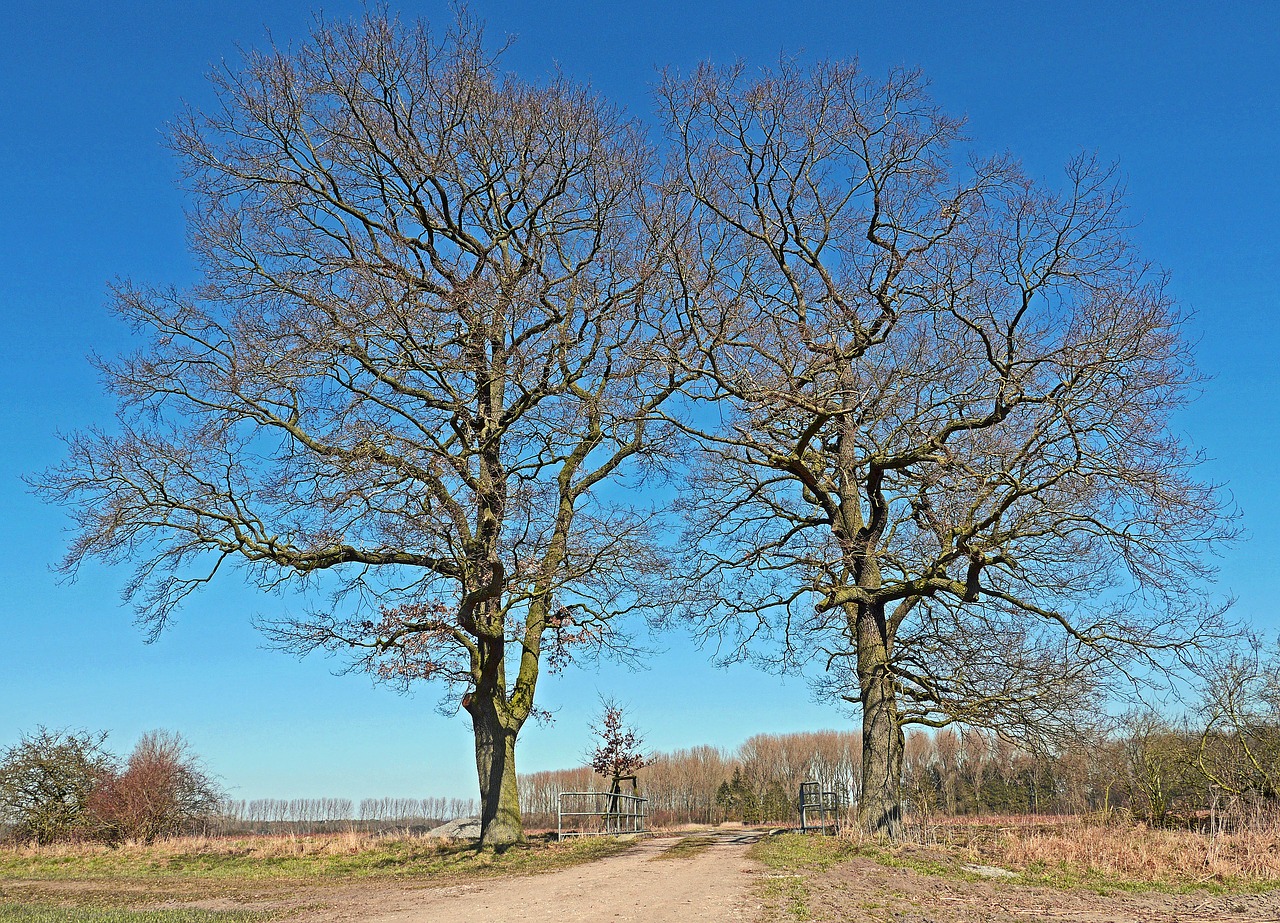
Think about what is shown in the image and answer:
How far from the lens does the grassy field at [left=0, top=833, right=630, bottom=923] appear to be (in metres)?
10.8

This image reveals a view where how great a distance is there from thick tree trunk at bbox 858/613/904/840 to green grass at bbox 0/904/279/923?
33.0ft

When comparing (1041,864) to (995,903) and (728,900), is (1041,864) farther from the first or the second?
(728,900)

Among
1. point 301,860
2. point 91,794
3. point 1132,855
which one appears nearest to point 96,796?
point 91,794

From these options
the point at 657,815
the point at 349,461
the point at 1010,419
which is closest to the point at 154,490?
the point at 349,461

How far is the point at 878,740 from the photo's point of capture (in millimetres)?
15844

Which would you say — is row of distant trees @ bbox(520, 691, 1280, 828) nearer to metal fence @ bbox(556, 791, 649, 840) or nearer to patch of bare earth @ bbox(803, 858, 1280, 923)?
metal fence @ bbox(556, 791, 649, 840)

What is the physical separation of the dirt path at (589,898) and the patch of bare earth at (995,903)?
3.36 ft

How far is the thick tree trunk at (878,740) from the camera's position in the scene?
1538 centimetres

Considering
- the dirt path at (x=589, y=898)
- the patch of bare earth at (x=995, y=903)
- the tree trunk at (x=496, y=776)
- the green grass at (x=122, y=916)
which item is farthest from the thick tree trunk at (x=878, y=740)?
the green grass at (x=122, y=916)

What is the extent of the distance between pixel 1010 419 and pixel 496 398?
958cm

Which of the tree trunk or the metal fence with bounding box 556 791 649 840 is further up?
the tree trunk

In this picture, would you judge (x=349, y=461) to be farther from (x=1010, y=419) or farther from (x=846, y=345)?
(x=1010, y=419)

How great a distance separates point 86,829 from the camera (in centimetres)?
2720

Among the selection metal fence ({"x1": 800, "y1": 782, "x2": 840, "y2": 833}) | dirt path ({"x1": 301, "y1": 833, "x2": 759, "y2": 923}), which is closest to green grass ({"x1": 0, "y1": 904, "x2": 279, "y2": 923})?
dirt path ({"x1": 301, "y1": 833, "x2": 759, "y2": 923})
